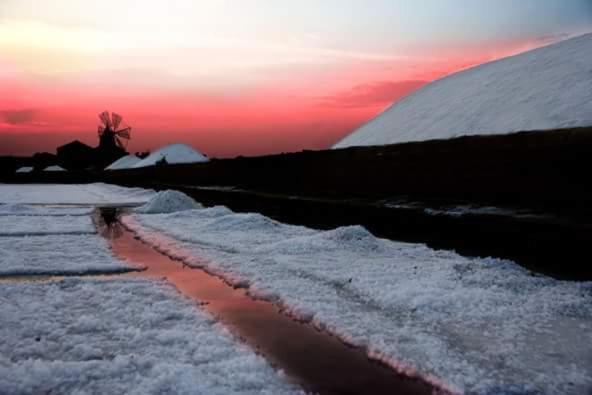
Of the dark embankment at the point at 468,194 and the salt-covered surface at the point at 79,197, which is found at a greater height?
the dark embankment at the point at 468,194

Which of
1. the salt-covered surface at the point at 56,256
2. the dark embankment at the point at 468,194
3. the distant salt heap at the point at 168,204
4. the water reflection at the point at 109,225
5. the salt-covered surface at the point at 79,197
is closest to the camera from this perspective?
the dark embankment at the point at 468,194

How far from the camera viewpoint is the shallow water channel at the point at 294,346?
228cm

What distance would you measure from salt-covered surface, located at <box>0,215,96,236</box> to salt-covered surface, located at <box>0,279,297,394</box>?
174 inches

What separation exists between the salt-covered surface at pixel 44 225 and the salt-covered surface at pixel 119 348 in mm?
4416

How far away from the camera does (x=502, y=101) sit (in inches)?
408

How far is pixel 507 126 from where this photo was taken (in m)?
8.83

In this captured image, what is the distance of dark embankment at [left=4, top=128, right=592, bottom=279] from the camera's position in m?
4.22

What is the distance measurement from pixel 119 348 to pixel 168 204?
9.35m

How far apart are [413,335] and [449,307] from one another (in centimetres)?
63

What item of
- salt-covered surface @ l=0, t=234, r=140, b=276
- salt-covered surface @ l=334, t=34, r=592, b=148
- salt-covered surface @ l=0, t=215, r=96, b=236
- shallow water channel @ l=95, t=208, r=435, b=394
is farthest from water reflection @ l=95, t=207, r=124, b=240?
salt-covered surface @ l=334, t=34, r=592, b=148

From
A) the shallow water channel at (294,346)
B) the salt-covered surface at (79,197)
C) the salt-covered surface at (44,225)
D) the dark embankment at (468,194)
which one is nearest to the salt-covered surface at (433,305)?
the shallow water channel at (294,346)

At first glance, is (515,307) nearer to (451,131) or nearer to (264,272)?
(264,272)

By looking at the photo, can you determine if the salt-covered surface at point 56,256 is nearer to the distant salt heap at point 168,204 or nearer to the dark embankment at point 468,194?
the dark embankment at point 468,194

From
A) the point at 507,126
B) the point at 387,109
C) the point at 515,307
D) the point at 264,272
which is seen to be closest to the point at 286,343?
the point at 515,307
